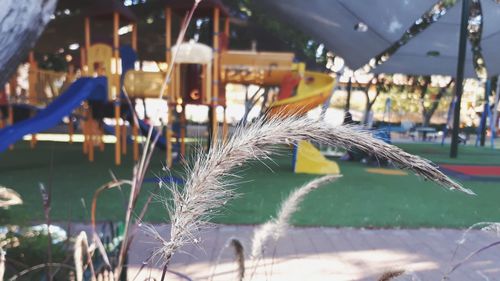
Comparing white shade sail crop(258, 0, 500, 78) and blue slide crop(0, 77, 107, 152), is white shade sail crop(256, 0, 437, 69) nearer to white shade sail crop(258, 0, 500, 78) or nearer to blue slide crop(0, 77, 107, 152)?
white shade sail crop(258, 0, 500, 78)

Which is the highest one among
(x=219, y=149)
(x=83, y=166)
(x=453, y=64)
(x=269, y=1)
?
(x=269, y=1)

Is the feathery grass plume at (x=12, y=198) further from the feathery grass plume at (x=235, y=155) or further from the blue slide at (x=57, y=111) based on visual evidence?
the blue slide at (x=57, y=111)

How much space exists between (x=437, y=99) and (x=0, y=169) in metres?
18.7

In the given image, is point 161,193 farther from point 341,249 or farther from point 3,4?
point 341,249

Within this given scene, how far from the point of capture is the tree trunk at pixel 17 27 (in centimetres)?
198

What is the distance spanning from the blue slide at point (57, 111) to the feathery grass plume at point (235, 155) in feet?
18.9

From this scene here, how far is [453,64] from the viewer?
514 inches

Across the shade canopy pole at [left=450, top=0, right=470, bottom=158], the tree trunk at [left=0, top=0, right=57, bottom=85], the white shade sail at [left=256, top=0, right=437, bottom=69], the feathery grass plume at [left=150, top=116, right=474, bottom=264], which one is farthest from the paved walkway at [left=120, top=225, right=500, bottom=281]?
the shade canopy pole at [left=450, top=0, right=470, bottom=158]

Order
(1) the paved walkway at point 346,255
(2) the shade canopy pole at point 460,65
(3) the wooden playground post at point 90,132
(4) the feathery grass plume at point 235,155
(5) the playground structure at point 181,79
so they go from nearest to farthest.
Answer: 1. (4) the feathery grass plume at point 235,155
2. (1) the paved walkway at point 346,255
3. (5) the playground structure at point 181,79
4. (3) the wooden playground post at point 90,132
5. (2) the shade canopy pole at point 460,65

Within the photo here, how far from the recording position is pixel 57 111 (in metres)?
6.61

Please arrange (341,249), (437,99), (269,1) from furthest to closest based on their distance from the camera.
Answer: (437,99), (269,1), (341,249)

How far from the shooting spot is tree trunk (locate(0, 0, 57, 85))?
78.1 inches

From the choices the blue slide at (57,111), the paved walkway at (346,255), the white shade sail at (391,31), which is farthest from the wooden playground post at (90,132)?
the paved walkway at (346,255)

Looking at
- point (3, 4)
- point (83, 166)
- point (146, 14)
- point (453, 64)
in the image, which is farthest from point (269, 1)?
point (3, 4)
